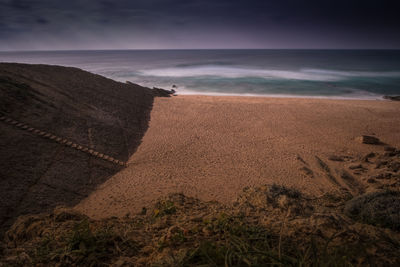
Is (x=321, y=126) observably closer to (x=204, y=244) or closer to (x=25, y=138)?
(x=204, y=244)

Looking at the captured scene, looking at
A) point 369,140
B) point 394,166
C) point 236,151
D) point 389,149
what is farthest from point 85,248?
point 369,140

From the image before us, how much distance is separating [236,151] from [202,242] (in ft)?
16.8

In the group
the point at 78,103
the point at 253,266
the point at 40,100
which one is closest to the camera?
the point at 253,266

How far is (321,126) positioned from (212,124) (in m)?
4.50

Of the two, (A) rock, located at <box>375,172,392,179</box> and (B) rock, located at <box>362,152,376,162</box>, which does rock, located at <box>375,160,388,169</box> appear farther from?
(A) rock, located at <box>375,172,392,179</box>

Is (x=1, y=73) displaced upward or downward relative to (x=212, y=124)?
upward

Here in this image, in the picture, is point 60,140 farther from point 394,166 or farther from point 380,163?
point 394,166

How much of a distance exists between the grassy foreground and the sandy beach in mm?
1452

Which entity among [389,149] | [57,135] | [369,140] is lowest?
[389,149]

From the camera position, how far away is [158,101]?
1331 centimetres

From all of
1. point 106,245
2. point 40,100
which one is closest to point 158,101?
point 40,100

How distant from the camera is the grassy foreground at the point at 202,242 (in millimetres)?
1812

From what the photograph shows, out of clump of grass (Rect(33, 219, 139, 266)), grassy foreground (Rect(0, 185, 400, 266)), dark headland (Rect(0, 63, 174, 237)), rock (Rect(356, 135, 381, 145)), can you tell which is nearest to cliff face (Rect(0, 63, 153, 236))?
dark headland (Rect(0, 63, 174, 237))

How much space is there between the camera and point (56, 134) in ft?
19.7
